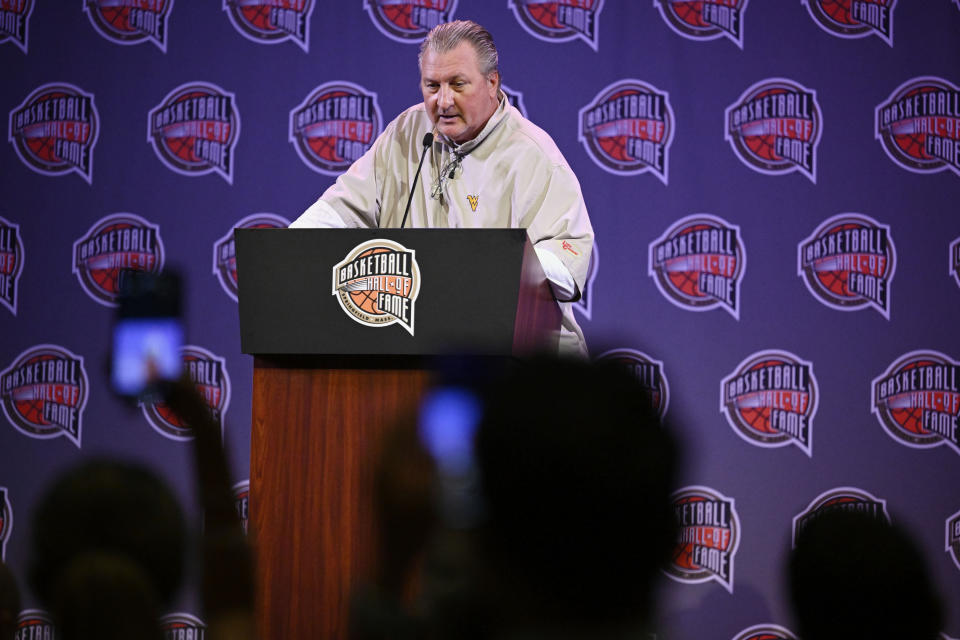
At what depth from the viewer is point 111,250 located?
14.2 feet

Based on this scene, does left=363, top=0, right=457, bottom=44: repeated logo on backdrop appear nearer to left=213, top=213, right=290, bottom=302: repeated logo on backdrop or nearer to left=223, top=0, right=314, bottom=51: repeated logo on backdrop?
left=223, top=0, right=314, bottom=51: repeated logo on backdrop

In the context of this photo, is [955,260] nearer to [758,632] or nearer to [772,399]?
[772,399]

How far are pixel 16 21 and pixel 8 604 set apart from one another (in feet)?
13.1

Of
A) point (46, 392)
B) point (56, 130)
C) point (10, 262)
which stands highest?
point (56, 130)

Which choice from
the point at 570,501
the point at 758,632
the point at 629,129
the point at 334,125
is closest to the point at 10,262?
the point at 334,125

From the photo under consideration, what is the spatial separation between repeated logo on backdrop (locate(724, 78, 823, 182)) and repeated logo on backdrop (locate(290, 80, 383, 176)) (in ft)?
4.99

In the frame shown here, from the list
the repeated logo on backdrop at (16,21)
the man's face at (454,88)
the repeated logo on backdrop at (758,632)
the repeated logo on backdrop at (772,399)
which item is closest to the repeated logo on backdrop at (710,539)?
the repeated logo on backdrop at (758,632)

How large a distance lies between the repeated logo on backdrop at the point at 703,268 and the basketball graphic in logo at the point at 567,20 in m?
0.92

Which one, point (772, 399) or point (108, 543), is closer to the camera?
point (108, 543)

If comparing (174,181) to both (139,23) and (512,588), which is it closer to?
(139,23)

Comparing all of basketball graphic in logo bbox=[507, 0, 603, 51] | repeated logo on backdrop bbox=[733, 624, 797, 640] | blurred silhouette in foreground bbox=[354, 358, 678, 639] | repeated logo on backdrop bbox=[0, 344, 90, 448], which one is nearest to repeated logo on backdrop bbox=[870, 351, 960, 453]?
repeated logo on backdrop bbox=[733, 624, 797, 640]

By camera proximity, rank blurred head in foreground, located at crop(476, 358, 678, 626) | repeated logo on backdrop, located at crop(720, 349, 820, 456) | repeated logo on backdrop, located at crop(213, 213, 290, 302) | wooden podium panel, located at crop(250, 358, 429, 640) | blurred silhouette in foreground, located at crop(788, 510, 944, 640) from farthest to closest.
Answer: repeated logo on backdrop, located at crop(213, 213, 290, 302), repeated logo on backdrop, located at crop(720, 349, 820, 456), wooden podium panel, located at crop(250, 358, 429, 640), blurred silhouette in foreground, located at crop(788, 510, 944, 640), blurred head in foreground, located at crop(476, 358, 678, 626)

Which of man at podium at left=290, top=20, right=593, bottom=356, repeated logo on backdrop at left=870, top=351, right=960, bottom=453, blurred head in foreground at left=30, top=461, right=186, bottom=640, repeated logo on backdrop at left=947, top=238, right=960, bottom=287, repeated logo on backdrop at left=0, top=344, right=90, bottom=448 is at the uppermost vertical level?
man at podium at left=290, top=20, right=593, bottom=356

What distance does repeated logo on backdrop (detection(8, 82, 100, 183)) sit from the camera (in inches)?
173
